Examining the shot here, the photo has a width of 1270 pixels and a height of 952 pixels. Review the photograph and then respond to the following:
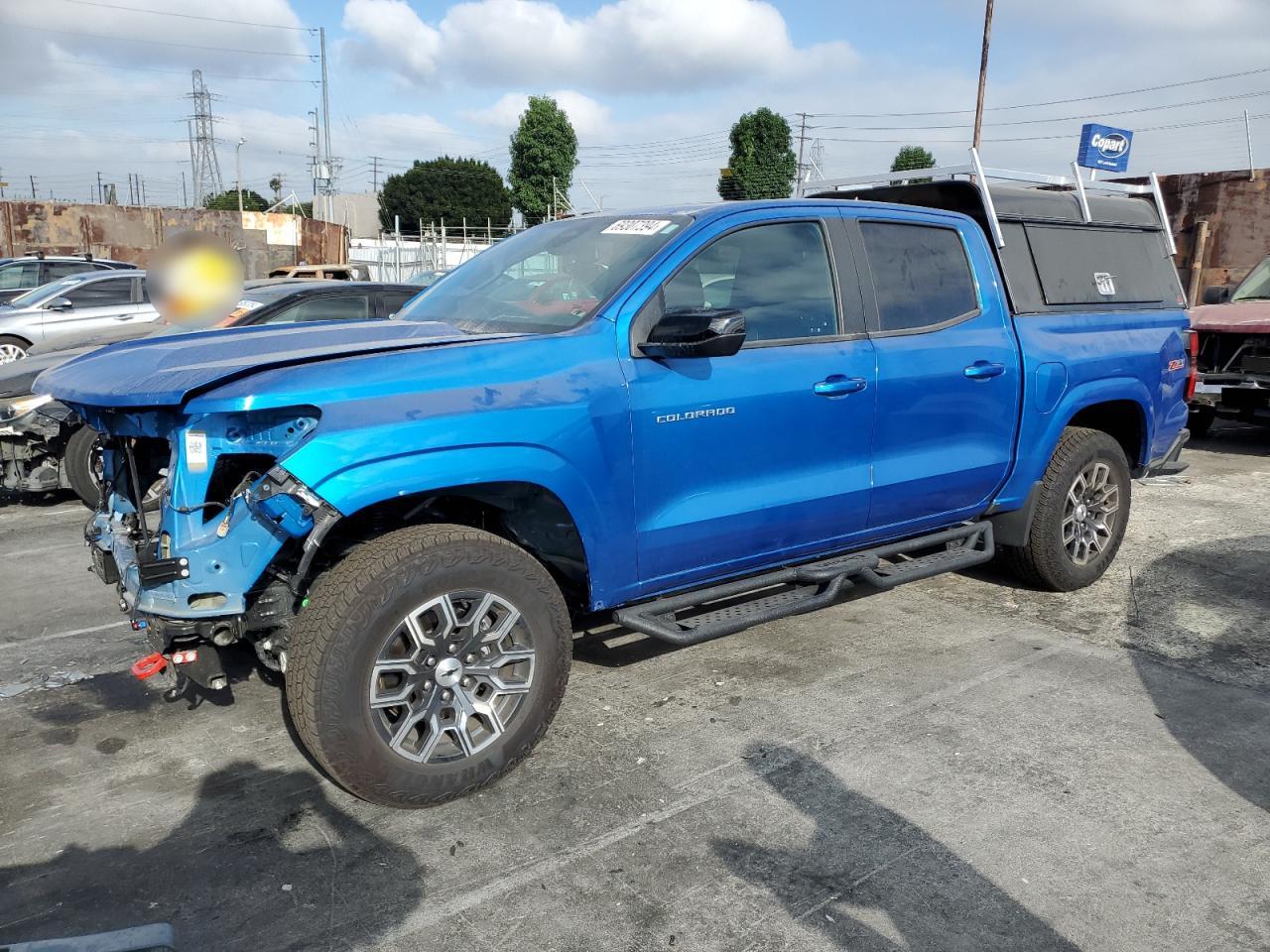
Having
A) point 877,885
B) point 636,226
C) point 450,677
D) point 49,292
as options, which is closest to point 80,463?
point 636,226

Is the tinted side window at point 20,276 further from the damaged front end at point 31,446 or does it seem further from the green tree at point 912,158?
the green tree at point 912,158

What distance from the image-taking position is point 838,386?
4102 mm

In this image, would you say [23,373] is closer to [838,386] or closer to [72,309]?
[838,386]

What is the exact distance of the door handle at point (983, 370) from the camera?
4.63m

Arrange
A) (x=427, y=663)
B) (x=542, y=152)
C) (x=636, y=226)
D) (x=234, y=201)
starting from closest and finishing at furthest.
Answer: (x=427, y=663) → (x=636, y=226) → (x=542, y=152) → (x=234, y=201)

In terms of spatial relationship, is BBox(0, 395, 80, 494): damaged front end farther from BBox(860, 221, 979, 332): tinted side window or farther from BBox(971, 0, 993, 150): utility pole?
BBox(971, 0, 993, 150): utility pole

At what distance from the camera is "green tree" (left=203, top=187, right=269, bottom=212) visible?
70.5 metres

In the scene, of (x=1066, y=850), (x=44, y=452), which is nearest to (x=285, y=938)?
(x=1066, y=850)

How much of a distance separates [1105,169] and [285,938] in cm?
618

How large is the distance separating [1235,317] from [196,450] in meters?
10.4

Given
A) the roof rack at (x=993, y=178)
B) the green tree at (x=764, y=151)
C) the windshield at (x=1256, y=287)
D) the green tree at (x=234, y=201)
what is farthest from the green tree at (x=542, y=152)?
the roof rack at (x=993, y=178)

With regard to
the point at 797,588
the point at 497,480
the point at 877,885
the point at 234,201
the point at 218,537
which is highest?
the point at 234,201

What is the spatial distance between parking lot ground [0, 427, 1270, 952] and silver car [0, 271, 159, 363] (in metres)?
8.86

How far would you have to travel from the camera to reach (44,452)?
7.30 metres
